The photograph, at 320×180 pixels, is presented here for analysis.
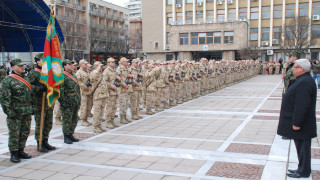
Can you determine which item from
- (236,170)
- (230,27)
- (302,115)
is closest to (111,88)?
(236,170)

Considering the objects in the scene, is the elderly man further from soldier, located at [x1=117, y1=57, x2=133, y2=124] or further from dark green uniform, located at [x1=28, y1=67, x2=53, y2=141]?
soldier, located at [x1=117, y1=57, x2=133, y2=124]

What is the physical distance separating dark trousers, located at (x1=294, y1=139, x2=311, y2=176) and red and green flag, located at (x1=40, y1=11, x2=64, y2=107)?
15.9ft

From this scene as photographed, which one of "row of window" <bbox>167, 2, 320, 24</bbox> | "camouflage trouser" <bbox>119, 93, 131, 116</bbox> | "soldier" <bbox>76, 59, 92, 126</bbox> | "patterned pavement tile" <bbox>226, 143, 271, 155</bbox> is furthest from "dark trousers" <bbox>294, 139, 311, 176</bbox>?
"row of window" <bbox>167, 2, 320, 24</bbox>

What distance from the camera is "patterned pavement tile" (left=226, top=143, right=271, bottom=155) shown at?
717cm

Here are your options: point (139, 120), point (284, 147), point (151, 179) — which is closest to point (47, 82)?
point (151, 179)

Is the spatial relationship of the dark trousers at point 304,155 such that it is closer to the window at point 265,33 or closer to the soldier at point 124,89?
the soldier at point 124,89

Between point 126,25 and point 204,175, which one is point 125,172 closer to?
point 204,175

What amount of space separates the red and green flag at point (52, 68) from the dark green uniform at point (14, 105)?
0.57 metres

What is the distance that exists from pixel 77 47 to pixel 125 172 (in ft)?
165

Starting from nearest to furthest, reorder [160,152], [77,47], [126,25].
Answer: [160,152] → [77,47] → [126,25]

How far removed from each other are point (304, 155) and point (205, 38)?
45574mm

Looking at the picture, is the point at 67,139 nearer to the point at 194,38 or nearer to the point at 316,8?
the point at 194,38

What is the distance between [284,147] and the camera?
745 centimetres

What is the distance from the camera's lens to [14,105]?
661cm
